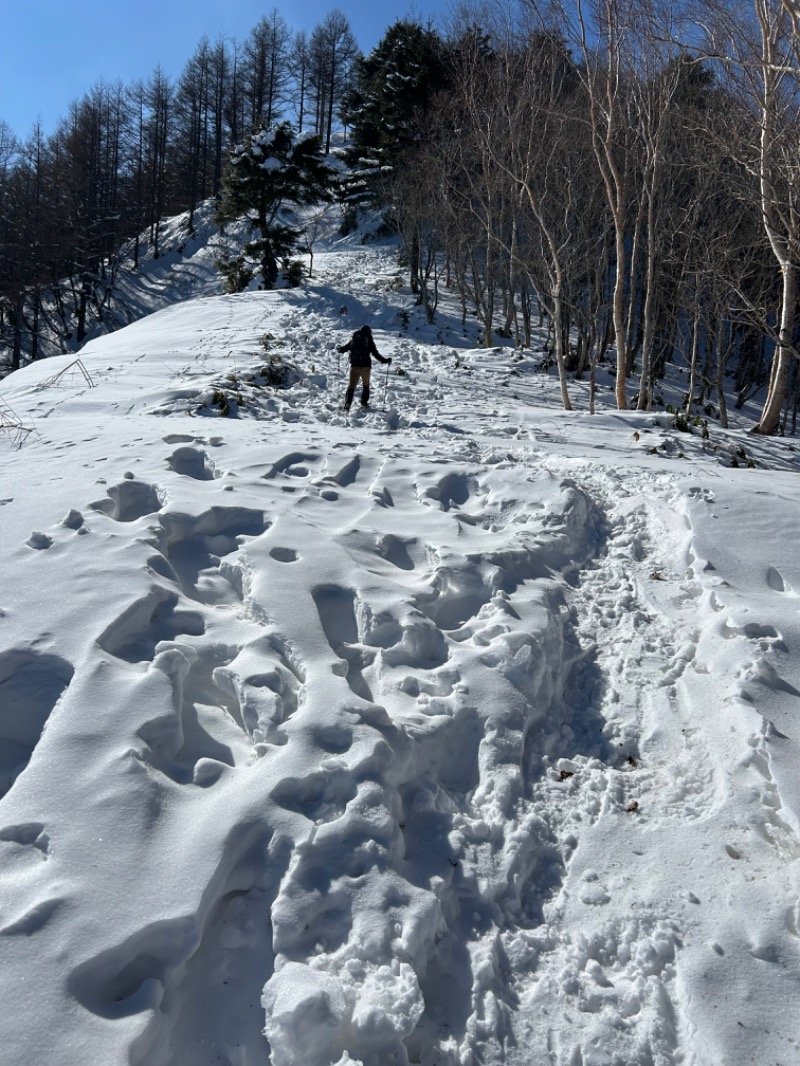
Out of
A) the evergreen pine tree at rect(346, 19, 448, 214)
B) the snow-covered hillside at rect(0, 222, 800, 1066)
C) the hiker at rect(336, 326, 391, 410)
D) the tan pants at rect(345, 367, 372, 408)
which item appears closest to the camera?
the snow-covered hillside at rect(0, 222, 800, 1066)

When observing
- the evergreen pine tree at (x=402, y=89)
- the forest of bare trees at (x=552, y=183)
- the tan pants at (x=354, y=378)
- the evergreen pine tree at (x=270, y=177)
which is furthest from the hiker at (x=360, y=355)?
the evergreen pine tree at (x=402, y=89)

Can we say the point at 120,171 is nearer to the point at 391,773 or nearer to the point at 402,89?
the point at 402,89

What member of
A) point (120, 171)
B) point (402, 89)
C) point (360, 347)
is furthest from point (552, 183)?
point (120, 171)

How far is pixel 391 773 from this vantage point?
3.04 metres

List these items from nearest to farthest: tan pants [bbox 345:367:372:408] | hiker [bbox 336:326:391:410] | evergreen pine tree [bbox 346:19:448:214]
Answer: hiker [bbox 336:326:391:410], tan pants [bbox 345:367:372:408], evergreen pine tree [bbox 346:19:448:214]

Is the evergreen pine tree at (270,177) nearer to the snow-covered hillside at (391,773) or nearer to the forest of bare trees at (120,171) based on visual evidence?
the forest of bare trees at (120,171)

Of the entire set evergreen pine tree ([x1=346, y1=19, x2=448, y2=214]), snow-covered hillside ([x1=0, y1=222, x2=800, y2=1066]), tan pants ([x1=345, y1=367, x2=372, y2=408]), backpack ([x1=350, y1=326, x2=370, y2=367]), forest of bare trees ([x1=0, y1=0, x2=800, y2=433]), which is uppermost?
evergreen pine tree ([x1=346, y1=19, x2=448, y2=214])

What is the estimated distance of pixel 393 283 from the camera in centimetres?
2706

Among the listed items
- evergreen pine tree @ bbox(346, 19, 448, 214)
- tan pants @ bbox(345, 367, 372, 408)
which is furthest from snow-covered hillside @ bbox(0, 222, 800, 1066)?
evergreen pine tree @ bbox(346, 19, 448, 214)

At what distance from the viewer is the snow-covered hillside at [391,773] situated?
220 cm

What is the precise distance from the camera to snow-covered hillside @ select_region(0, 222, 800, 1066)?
220cm

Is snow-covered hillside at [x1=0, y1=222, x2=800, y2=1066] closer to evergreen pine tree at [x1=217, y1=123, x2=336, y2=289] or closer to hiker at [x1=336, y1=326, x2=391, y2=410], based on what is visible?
hiker at [x1=336, y1=326, x2=391, y2=410]

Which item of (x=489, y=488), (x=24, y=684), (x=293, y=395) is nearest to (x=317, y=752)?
(x=24, y=684)

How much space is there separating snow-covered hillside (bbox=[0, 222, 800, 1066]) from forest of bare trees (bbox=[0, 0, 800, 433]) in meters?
5.16
